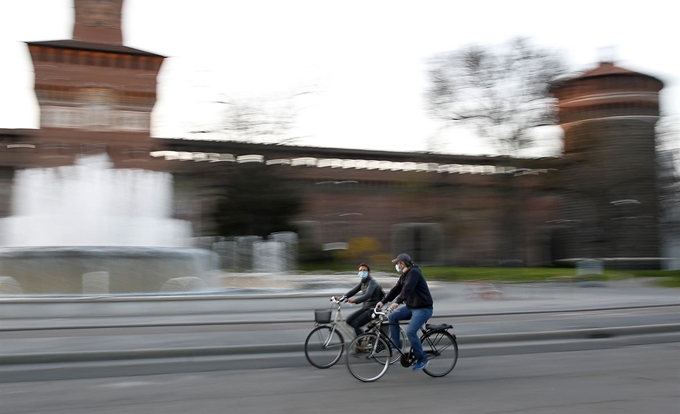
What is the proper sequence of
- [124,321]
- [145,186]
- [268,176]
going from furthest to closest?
[268,176] < [145,186] < [124,321]

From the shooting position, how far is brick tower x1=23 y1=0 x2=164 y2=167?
180 feet

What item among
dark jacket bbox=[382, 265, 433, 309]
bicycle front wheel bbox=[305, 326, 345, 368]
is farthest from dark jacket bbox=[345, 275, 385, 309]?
dark jacket bbox=[382, 265, 433, 309]

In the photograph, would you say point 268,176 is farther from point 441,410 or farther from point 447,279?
point 441,410

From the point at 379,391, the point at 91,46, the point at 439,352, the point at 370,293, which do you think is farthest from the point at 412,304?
the point at 91,46

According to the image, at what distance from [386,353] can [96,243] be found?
19.0 metres

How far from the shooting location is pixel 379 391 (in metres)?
8.25

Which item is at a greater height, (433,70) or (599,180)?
(433,70)

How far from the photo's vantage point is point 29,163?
52.3m

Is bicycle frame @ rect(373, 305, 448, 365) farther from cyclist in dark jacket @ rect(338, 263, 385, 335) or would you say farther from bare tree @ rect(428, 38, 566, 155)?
bare tree @ rect(428, 38, 566, 155)

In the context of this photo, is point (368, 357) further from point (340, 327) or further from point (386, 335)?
point (340, 327)

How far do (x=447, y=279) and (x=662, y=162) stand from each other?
57.5 feet

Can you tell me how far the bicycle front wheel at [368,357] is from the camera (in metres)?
8.91

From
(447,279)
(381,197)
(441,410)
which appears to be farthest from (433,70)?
(441,410)

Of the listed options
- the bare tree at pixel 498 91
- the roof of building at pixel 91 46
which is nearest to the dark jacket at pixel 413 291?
the bare tree at pixel 498 91
